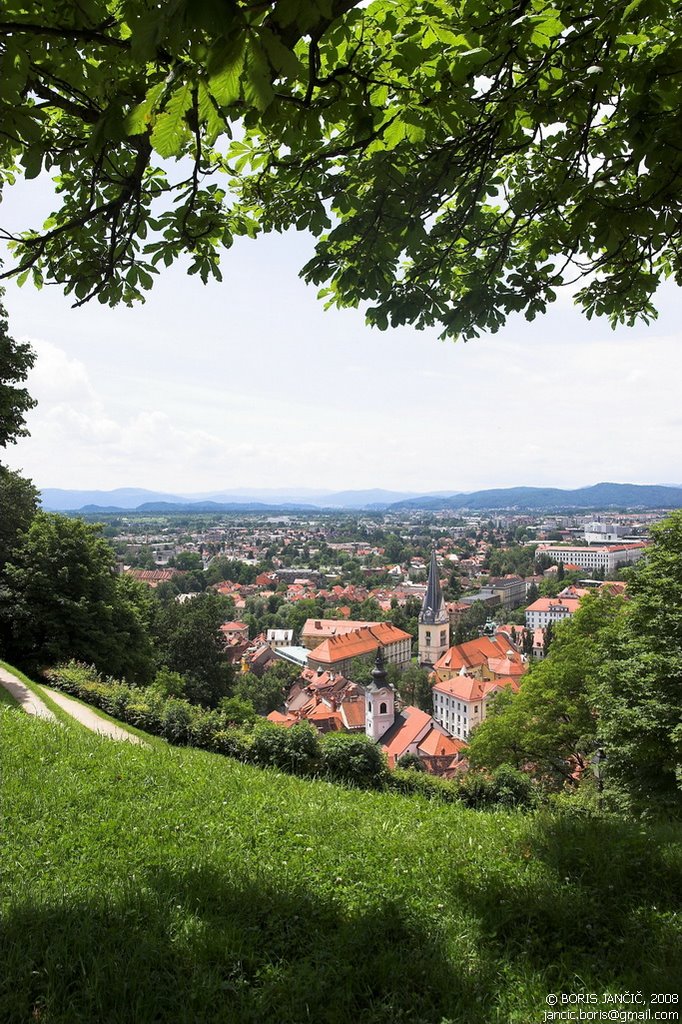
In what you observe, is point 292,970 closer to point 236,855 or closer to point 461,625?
point 236,855

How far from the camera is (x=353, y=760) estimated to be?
9.30m

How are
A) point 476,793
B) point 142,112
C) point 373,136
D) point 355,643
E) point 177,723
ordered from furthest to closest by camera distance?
point 355,643
point 177,723
point 476,793
point 373,136
point 142,112

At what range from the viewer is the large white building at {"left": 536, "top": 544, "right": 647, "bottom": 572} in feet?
435

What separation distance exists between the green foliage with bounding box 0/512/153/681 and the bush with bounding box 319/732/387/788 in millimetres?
12094

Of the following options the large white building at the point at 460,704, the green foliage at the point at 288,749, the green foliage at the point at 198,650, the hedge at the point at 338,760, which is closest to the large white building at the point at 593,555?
the large white building at the point at 460,704

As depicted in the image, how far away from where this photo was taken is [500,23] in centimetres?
271

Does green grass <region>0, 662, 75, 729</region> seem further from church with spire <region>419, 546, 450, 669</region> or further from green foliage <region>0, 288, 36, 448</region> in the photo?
church with spire <region>419, 546, 450, 669</region>

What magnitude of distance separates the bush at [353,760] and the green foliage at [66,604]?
1209 cm

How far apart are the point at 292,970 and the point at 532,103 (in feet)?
15.0

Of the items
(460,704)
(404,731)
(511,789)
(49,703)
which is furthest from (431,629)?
(49,703)

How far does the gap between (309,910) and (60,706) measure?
1089cm

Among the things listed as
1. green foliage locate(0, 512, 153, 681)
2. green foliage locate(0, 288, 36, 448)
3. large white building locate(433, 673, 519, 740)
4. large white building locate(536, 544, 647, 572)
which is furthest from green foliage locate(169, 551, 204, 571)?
green foliage locate(0, 288, 36, 448)

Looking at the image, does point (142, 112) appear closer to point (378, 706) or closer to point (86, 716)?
point (86, 716)

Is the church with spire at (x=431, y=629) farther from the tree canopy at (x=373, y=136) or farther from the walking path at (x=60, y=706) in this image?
the tree canopy at (x=373, y=136)
